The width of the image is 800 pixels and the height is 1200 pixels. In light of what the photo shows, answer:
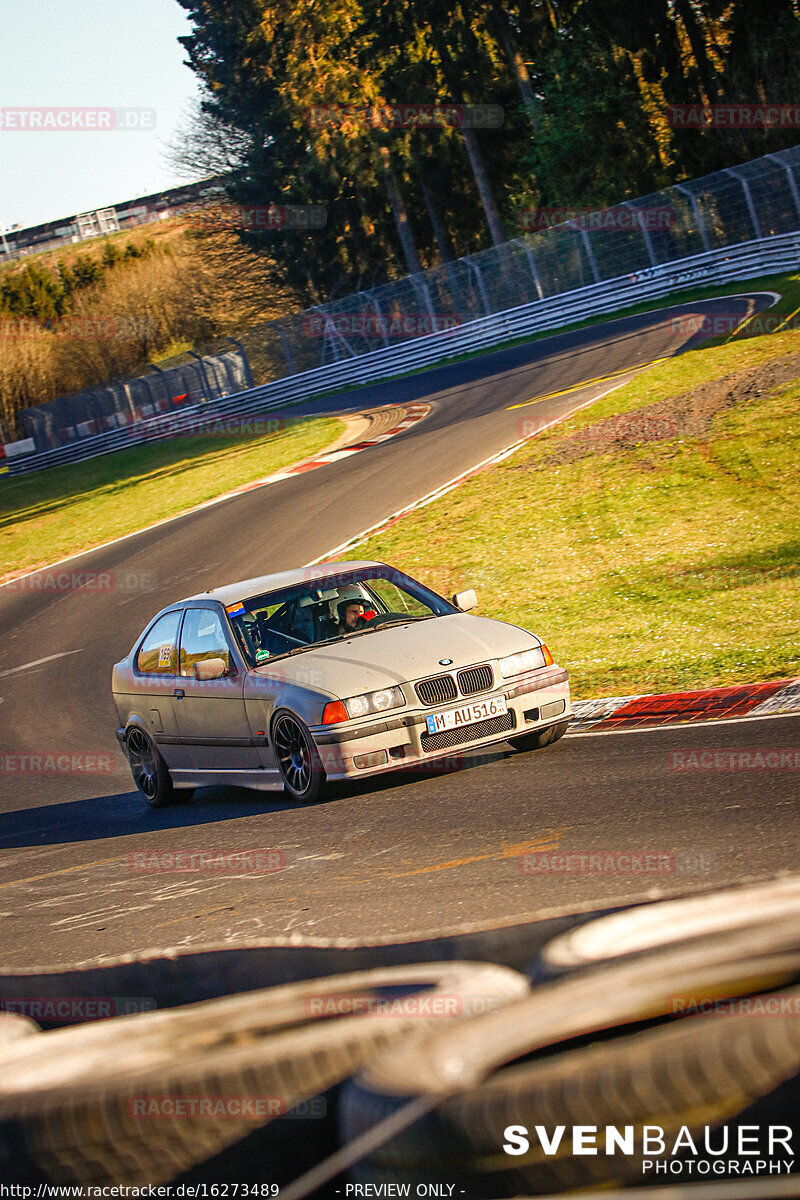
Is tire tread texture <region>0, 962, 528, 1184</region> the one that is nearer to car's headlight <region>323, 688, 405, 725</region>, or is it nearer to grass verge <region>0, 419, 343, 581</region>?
car's headlight <region>323, 688, 405, 725</region>

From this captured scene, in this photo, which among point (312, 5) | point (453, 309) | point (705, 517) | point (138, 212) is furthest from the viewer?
point (138, 212)

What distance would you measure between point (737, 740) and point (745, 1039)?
5007mm

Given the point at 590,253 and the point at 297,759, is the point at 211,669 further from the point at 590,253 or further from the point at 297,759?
the point at 590,253

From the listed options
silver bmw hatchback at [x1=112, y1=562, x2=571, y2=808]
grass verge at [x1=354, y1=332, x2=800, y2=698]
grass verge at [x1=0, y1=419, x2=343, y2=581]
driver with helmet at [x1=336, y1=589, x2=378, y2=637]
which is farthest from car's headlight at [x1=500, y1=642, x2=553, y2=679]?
grass verge at [x1=0, y1=419, x2=343, y2=581]

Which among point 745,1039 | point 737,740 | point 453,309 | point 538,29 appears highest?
point 538,29

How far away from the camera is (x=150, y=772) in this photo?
9.57 m

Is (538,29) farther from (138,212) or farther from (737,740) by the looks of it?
(138,212)

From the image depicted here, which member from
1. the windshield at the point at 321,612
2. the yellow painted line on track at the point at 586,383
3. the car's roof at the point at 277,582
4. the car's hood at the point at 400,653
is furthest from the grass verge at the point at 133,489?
→ the car's hood at the point at 400,653

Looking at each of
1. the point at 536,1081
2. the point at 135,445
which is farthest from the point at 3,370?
the point at 536,1081

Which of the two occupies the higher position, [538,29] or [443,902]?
[538,29]

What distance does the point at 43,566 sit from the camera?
967 inches

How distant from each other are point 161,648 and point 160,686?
348 mm

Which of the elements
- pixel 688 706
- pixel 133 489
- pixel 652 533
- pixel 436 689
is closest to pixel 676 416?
pixel 652 533

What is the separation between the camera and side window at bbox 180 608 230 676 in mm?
8711
